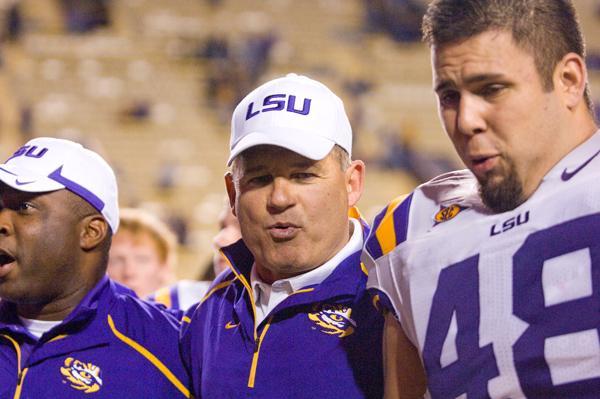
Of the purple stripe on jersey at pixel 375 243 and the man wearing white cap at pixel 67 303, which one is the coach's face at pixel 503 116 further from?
the man wearing white cap at pixel 67 303

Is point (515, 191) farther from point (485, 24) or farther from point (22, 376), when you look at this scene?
point (22, 376)

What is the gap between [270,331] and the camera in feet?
6.59

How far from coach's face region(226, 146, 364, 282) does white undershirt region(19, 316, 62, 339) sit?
617 millimetres

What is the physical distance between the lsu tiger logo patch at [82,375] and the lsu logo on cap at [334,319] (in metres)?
0.59

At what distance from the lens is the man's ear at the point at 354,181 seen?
211 cm

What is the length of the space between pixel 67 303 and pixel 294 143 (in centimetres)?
81

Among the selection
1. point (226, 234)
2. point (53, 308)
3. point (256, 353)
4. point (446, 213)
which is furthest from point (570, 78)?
point (226, 234)

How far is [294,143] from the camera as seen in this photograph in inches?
77.7

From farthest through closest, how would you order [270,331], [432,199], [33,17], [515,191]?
[33,17]
[270,331]
[432,199]
[515,191]

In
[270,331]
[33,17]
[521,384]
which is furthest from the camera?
[33,17]

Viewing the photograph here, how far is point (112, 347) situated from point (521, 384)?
1131 mm

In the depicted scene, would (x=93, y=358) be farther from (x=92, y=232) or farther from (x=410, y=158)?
(x=410, y=158)

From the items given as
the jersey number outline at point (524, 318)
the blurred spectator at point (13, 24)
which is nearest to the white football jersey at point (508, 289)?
the jersey number outline at point (524, 318)

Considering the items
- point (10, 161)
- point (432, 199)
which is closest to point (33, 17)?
point (10, 161)
